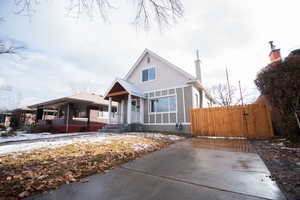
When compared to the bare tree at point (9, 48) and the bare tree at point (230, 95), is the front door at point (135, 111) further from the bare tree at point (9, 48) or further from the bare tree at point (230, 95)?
the bare tree at point (230, 95)

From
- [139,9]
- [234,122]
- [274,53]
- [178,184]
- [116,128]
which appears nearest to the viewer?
[178,184]

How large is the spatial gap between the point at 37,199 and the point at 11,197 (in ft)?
1.22

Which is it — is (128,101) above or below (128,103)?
above

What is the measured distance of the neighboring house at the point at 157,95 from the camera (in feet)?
32.8

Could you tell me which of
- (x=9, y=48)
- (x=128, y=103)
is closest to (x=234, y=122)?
(x=128, y=103)

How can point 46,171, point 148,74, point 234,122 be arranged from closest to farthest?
point 46,171 < point 234,122 < point 148,74

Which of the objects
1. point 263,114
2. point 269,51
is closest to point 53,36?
point 263,114

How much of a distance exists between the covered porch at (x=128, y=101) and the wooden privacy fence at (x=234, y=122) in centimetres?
457

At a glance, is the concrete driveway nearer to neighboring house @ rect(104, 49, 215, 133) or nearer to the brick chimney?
neighboring house @ rect(104, 49, 215, 133)

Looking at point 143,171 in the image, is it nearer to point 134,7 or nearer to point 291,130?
point 134,7

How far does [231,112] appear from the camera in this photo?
8008mm

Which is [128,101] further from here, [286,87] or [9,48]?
[286,87]

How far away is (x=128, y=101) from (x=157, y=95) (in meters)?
2.61

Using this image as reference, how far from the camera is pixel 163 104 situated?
11.0 m
